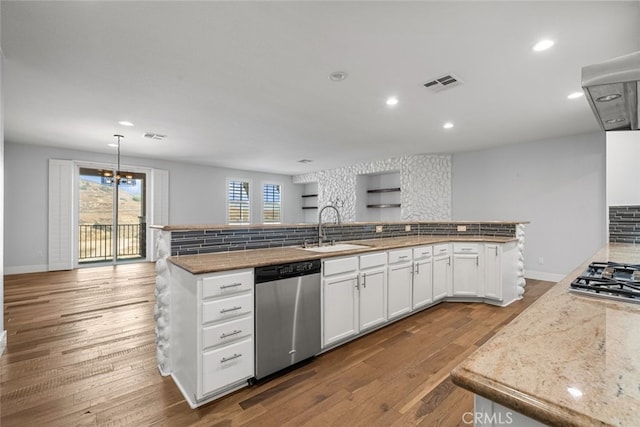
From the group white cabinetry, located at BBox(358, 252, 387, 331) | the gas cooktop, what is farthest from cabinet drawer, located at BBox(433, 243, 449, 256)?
the gas cooktop

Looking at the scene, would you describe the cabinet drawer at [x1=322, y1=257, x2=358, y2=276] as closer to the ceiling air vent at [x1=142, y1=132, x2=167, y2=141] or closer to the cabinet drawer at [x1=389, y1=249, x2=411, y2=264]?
the cabinet drawer at [x1=389, y1=249, x2=411, y2=264]

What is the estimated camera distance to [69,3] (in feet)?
5.99

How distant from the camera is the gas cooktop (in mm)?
1050

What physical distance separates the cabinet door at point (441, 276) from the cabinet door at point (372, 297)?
1056 millimetres

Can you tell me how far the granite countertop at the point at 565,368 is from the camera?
0.51m

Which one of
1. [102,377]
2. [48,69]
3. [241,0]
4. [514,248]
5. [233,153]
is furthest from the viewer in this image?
[233,153]

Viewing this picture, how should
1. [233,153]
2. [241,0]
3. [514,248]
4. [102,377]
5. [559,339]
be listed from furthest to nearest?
[233,153]
[514,248]
[102,377]
[241,0]
[559,339]

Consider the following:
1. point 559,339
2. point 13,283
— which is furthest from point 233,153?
point 559,339

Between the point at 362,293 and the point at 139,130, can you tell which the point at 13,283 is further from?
the point at 362,293

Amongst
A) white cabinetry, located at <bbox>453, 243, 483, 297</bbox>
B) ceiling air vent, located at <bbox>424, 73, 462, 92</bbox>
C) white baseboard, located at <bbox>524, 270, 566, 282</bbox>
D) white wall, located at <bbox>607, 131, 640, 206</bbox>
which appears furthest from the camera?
white baseboard, located at <bbox>524, 270, 566, 282</bbox>

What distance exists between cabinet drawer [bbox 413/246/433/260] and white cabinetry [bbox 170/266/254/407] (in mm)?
2108

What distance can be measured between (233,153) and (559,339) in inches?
250

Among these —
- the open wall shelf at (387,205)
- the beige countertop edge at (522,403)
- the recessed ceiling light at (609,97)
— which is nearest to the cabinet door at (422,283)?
the recessed ceiling light at (609,97)

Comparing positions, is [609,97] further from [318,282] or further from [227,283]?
[227,283]
